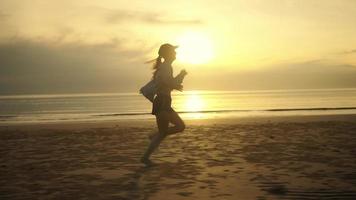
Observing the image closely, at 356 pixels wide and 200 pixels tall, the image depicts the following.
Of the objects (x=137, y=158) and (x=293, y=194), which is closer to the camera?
(x=293, y=194)

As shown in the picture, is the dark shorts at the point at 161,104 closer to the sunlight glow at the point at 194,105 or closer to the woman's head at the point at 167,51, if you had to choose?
the woman's head at the point at 167,51

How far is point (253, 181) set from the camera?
7129mm

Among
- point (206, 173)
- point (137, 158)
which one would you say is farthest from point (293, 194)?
point (137, 158)

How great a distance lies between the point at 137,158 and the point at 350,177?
4797 mm

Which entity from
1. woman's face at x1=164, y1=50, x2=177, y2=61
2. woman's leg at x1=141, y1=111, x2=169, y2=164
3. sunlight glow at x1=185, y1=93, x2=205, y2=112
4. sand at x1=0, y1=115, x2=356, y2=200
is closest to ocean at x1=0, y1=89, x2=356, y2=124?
sunlight glow at x1=185, y1=93, x2=205, y2=112

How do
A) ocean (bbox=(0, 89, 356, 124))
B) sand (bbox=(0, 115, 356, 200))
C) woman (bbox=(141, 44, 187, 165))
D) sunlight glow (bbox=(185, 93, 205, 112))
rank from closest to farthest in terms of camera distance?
sand (bbox=(0, 115, 356, 200)) < woman (bbox=(141, 44, 187, 165)) < ocean (bbox=(0, 89, 356, 124)) < sunlight glow (bbox=(185, 93, 205, 112))

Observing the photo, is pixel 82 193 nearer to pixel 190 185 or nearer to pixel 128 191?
pixel 128 191

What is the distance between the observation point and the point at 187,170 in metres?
8.38

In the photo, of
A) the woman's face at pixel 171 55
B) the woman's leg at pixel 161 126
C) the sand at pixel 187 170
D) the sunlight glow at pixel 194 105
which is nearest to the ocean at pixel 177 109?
the sunlight glow at pixel 194 105

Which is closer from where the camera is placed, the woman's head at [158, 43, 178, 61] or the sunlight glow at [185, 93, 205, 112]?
the woman's head at [158, 43, 178, 61]

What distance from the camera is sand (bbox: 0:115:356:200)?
6410 millimetres

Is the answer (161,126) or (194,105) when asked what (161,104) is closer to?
(161,126)

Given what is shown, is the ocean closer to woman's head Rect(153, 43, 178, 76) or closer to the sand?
the sand

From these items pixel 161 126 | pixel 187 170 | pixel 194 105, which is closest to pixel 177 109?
pixel 194 105
